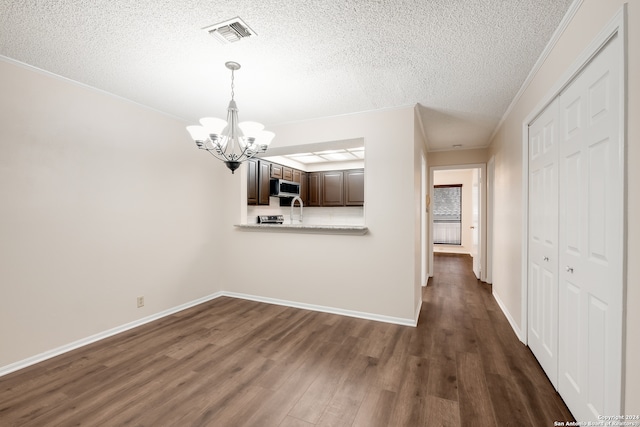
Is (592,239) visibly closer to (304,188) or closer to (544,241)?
(544,241)

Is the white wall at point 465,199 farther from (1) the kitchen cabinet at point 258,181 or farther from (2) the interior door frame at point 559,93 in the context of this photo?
(2) the interior door frame at point 559,93

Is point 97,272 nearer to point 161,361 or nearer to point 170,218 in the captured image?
point 170,218

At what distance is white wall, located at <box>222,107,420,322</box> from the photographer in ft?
10.4

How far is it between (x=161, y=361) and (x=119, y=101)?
2.72 metres

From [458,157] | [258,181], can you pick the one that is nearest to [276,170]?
[258,181]

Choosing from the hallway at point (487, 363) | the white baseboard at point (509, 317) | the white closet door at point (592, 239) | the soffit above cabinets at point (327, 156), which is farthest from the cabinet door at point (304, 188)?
the white closet door at point (592, 239)

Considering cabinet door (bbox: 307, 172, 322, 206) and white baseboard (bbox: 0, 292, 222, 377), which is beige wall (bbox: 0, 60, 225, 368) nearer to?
white baseboard (bbox: 0, 292, 222, 377)

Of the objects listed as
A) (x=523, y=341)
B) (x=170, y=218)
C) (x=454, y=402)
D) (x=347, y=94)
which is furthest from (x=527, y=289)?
(x=170, y=218)

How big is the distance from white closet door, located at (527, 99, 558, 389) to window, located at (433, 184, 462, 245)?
6516mm

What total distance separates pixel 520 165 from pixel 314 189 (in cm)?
432

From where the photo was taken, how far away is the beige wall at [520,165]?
112 centimetres

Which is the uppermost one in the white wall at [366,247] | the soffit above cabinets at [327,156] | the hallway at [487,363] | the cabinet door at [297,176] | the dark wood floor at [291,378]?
the soffit above cabinets at [327,156]

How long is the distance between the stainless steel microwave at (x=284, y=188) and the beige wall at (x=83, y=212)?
1843 millimetres

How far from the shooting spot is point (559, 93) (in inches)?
75.0
